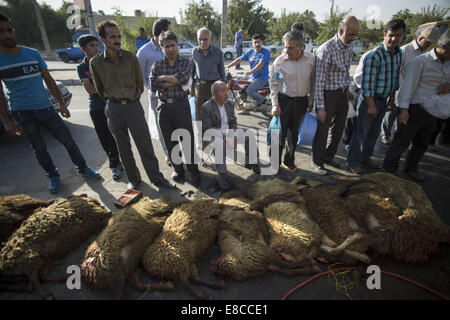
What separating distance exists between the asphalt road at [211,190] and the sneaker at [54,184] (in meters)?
0.08

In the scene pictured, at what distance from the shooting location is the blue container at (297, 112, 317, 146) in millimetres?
3965

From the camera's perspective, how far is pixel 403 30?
3336mm

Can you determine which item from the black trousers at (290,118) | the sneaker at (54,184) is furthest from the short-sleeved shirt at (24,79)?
the black trousers at (290,118)

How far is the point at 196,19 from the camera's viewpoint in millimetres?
25875

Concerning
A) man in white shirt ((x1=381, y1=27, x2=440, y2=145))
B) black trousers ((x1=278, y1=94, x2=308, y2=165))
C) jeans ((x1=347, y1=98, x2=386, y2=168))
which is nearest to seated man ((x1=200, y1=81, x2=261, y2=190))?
black trousers ((x1=278, y1=94, x2=308, y2=165))

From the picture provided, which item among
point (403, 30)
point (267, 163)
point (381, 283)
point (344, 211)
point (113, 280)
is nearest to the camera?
point (113, 280)

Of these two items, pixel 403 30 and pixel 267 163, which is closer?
pixel 403 30

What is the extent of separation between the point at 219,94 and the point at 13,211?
117 inches

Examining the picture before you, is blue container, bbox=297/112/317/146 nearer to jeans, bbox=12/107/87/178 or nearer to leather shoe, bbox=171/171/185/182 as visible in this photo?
leather shoe, bbox=171/171/185/182

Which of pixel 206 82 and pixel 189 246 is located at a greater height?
pixel 206 82

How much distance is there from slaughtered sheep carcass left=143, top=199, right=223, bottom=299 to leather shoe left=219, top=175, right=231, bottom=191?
115 centimetres

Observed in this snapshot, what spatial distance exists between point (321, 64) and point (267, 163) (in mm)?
1946
